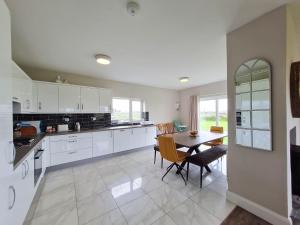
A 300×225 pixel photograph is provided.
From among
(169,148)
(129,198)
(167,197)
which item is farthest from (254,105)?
Answer: (129,198)

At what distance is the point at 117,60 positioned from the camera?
2809mm

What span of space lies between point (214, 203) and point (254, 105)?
144cm

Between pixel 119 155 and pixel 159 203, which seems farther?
pixel 119 155

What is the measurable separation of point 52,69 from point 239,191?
4.52 metres

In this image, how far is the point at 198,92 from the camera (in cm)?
551

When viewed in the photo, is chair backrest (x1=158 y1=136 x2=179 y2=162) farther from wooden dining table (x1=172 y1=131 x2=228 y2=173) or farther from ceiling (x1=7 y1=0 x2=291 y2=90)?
ceiling (x1=7 y1=0 x2=291 y2=90)

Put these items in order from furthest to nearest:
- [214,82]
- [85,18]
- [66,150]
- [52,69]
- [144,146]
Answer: [214,82]
[144,146]
[52,69]
[66,150]
[85,18]

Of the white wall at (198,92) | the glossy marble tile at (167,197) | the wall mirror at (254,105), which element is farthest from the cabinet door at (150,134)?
the wall mirror at (254,105)

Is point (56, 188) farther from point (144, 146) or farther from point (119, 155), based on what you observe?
point (144, 146)

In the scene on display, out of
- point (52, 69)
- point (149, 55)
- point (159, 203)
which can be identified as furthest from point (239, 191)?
point (52, 69)

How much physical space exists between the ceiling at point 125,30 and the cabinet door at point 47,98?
0.51 m

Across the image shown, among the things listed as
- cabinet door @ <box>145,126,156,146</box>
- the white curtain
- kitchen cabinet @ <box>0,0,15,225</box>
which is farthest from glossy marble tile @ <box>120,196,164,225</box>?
the white curtain

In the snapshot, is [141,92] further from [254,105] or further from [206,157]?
[254,105]

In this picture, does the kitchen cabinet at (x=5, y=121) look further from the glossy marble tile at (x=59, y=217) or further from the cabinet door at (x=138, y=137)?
the cabinet door at (x=138, y=137)
